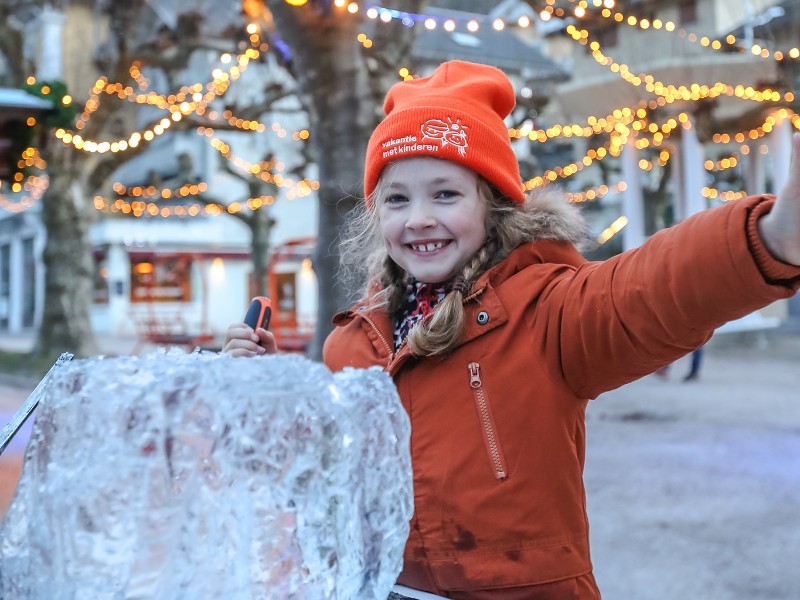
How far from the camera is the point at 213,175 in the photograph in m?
24.3

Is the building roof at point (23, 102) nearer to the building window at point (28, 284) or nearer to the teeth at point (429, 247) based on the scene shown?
the teeth at point (429, 247)

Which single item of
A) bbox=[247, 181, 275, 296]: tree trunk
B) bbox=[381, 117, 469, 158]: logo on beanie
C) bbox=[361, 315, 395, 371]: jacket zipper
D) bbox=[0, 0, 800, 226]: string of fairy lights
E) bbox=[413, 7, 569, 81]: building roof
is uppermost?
bbox=[413, 7, 569, 81]: building roof

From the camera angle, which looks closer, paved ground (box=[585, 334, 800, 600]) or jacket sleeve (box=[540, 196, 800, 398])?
jacket sleeve (box=[540, 196, 800, 398])

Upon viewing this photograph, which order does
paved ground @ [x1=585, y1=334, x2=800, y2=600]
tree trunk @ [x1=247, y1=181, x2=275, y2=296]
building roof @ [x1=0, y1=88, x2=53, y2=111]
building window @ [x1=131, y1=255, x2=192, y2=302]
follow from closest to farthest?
paved ground @ [x1=585, y1=334, x2=800, y2=600], building roof @ [x1=0, y1=88, x2=53, y2=111], tree trunk @ [x1=247, y1=181, x2=275, y2=296], building window @ [x1=131, y1=255, x2=192, y2=302]

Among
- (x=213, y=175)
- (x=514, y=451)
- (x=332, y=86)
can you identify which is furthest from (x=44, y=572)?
(x=213, y=175)

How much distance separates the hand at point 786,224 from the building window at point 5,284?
32403 millimetres

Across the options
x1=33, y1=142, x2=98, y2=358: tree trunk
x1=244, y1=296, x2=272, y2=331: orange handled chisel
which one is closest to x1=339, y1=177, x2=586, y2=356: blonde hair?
x1=244, y1=296, x2=272, y2=331: orange handled chisel

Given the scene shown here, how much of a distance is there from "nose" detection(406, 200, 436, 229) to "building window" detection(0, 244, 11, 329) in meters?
31.8

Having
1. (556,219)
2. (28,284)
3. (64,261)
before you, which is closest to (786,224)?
(556,219)

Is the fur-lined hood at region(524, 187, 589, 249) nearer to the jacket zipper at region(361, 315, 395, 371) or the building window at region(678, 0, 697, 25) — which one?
the jacket zipper at region(361, 315, 395, 371)

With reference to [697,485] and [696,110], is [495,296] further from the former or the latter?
[696,110]

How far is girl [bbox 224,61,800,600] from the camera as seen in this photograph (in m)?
1.00

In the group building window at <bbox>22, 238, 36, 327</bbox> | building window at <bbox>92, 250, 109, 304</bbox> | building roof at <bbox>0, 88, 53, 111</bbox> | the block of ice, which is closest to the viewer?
the block of ice

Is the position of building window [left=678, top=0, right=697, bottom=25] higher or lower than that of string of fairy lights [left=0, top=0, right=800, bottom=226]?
higher
